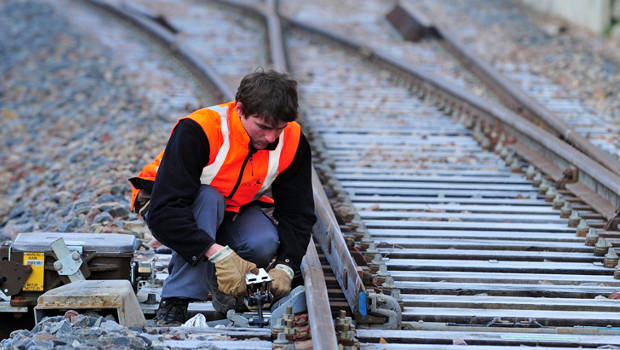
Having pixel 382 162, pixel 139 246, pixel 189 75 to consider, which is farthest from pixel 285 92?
pixel 189 75

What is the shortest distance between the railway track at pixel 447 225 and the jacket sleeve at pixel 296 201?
0.17 metres

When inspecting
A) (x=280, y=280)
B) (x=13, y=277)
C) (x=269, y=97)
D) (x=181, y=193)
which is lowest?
(x=13, y=277)

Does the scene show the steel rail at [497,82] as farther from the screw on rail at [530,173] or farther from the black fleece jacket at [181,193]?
the black fleece jacket at [181,193]

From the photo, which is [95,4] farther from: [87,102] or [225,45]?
[87,102]

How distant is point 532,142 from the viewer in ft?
22.7

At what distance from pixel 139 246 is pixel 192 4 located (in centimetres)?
1207

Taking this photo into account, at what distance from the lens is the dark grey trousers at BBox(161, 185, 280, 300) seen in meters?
3.85

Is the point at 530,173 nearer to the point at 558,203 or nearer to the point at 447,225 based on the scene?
the point at 558,203

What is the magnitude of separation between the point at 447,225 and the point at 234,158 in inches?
76.2

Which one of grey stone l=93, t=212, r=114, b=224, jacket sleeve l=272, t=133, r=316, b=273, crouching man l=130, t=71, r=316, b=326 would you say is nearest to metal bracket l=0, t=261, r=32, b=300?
crouching man l=130, t=71, r=316, b=326

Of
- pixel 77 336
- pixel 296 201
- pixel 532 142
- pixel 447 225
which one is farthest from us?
pixel 532 142

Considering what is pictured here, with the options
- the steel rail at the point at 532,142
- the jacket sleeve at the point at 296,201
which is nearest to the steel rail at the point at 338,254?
the jacket sleeve at the point at 296,201

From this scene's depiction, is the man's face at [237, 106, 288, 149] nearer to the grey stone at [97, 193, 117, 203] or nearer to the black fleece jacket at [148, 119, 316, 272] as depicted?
the black fleece jacket at [148, 119, 316, 272]

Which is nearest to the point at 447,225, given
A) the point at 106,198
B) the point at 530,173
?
the point at 530,173
